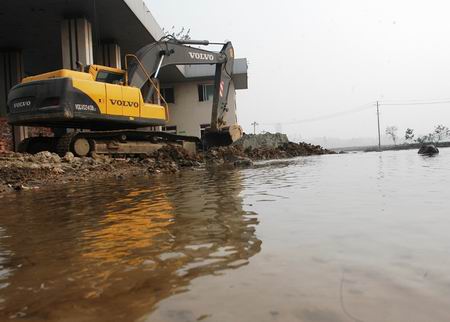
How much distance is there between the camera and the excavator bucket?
17.9 m

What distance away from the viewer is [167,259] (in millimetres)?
2408

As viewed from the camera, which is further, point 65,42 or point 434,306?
point 65,42

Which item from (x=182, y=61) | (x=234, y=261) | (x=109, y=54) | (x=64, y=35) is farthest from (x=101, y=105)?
(x=234, y=261)

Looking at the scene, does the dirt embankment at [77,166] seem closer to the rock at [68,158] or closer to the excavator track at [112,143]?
the rock at [68,158]

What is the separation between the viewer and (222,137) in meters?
18.1

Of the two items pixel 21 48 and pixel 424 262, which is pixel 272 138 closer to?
pixel 21 48

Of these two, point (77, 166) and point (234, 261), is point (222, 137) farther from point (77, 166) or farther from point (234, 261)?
point (234, 261)

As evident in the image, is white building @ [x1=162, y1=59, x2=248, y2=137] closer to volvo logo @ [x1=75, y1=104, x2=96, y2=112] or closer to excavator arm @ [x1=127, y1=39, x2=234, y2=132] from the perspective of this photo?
excavator arm @ [x1=127, y1=39, x2=234, y2=132]

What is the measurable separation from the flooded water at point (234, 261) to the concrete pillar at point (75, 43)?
517 inches

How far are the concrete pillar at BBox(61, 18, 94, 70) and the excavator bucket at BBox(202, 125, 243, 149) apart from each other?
5.75 meters

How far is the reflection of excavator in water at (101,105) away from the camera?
11.3m

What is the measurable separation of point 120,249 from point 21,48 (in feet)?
68.3

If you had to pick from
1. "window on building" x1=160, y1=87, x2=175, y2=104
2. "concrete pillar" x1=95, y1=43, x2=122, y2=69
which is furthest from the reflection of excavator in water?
"window on building" x1=160, y1=87, x2=175, y2=104

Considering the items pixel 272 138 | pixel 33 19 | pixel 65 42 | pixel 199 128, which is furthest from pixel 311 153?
pixel 33 19
